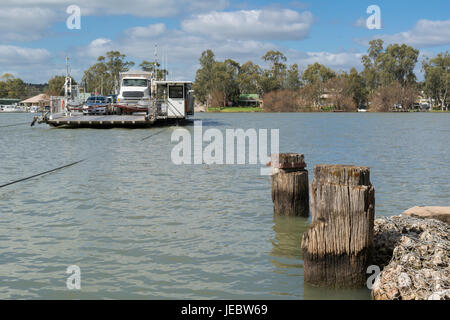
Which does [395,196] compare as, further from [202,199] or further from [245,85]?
[245,85]

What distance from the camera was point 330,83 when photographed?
162250 millimetres

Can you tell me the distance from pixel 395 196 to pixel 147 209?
6.61 meters

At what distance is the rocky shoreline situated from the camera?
6.50 meters

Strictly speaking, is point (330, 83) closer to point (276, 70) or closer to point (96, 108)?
point (276, 70)

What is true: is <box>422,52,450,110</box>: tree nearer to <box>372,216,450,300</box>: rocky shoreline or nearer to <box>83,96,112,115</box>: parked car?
<box>83,96,112,115</box>: parked car

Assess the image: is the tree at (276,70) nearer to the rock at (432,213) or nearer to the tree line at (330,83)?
the tree line at (330,83)

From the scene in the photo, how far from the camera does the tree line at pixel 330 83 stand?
16138cm

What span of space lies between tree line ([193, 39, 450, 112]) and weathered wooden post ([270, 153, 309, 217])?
494 ft

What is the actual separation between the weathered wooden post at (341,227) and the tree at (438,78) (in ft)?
536

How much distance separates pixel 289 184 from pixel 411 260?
450 cm

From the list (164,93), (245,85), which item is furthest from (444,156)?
(245,85)

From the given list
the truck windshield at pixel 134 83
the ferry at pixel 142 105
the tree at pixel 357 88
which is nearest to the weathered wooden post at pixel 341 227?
the ferry at pixel 142 105

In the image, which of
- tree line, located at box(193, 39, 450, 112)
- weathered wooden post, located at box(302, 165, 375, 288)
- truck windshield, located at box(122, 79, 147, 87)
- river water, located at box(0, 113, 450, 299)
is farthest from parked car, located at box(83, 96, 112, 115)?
tree line, located at box(193, 39, 450, 112)

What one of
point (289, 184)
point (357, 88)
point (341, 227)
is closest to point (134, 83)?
point (289, 184)
